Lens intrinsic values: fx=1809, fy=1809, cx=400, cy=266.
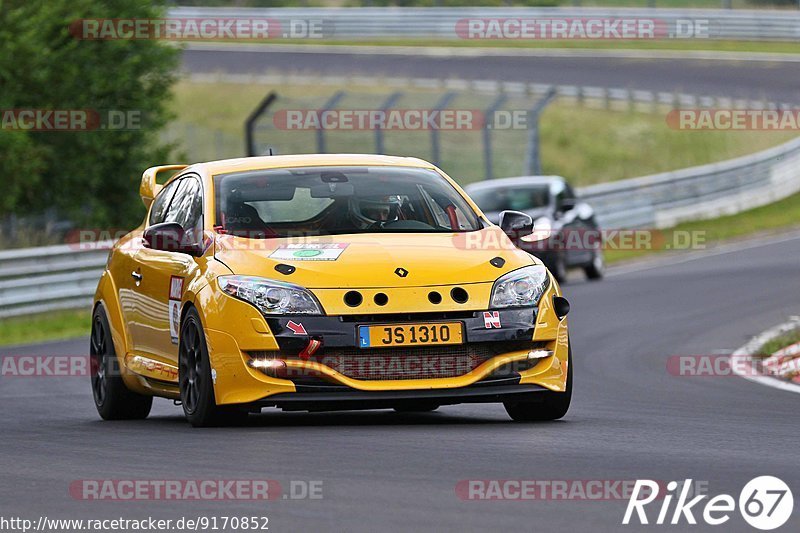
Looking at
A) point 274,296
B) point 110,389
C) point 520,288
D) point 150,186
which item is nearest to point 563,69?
point 150,186

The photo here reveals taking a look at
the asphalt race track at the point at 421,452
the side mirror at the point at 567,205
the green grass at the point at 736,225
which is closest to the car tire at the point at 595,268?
the side mirror at the point at 567,205

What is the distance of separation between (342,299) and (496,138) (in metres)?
24.9

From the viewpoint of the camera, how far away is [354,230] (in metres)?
10.0

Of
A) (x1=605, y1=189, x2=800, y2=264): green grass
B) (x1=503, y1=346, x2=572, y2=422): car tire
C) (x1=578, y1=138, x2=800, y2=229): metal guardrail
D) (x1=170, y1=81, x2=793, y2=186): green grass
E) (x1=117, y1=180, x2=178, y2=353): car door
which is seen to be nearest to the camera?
(x1=503, y1=346, x2=572, y2=422): car tire

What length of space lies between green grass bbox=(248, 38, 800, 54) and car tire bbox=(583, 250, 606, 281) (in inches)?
1137

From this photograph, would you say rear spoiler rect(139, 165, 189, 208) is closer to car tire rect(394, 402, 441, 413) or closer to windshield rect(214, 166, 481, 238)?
windshield rect(214, 166, 481, 238)

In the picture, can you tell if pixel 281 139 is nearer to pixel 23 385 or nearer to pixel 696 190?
pixel 696 190

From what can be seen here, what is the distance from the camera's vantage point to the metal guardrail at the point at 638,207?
22656mm

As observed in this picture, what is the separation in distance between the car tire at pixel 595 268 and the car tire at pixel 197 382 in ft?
53.3

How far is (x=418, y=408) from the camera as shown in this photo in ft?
34.2

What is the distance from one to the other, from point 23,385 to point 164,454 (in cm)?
665

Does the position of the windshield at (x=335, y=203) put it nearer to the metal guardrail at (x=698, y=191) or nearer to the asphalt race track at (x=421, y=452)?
the asphalt race track at (x=421, y=452)

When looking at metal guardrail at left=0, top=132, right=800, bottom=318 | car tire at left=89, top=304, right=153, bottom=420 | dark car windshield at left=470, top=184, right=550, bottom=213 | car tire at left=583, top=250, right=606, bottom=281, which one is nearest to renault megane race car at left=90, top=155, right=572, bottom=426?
car tire at left=89, top=304, right=153, bottom=420

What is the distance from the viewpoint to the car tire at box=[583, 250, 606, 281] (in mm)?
25734
